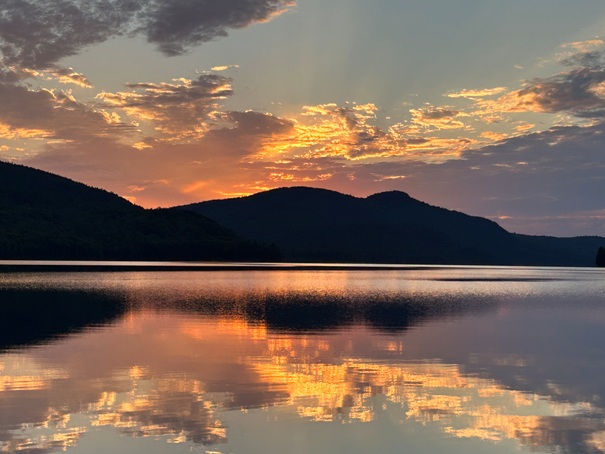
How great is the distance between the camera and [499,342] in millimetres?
41594

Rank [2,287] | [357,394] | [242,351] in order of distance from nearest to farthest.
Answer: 1. [357,394]
2. [242,351]
3. [2,287]

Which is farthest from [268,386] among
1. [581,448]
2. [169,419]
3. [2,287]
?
[2,287]

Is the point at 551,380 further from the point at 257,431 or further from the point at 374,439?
the point at 257,431

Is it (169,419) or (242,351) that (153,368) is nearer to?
(242,351)

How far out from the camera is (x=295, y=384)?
2628 centimetres

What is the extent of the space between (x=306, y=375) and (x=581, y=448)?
39.9 ft

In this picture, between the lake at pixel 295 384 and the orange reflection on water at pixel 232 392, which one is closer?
the lake at pixel 295 384

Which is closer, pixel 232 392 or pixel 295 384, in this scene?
pixel 232 392

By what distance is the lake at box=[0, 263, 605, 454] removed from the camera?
61.9 feet

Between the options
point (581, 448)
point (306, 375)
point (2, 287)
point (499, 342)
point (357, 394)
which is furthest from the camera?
point (2, 287)

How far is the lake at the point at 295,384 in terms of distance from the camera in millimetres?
18859

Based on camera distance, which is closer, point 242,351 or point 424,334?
point 242,351

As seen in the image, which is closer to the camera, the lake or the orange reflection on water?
the lake

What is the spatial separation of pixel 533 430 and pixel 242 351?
1764 centimetres
